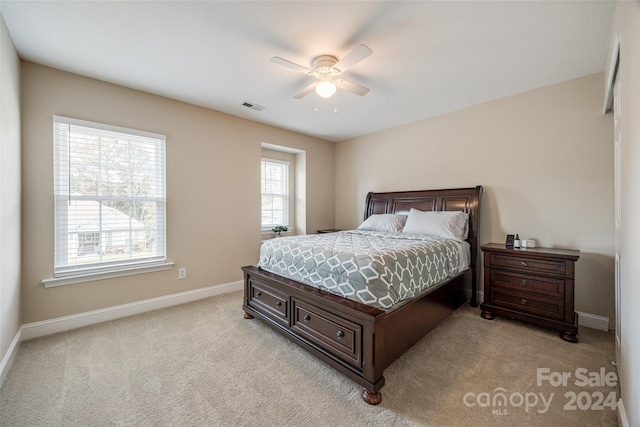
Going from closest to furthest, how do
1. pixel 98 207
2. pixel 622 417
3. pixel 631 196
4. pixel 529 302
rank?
pixel 631 196, pixel 622 417, pixel 529 302, pixel 98 207

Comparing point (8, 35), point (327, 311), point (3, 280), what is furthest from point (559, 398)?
point (8, 35)

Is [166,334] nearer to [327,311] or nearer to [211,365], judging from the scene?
[211,365]

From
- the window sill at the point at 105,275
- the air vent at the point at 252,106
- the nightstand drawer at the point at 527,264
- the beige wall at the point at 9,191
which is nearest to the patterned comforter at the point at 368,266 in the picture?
the nightstand drawer at the point at 527,264

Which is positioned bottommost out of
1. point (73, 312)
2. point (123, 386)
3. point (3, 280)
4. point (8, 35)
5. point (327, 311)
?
point (123, 386)

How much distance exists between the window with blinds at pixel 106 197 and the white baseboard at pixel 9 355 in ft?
1.92

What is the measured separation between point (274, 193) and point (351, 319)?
11.0ft

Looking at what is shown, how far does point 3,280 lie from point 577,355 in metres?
4.48

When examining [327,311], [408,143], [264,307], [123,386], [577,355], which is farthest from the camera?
[408,143]

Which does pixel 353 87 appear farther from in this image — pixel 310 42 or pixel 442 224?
pixel 442 224

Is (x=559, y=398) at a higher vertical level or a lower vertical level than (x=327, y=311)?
lower

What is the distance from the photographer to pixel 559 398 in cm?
168

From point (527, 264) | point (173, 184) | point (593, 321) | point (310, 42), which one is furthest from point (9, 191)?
point (593, 321)

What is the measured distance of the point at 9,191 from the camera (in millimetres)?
2057

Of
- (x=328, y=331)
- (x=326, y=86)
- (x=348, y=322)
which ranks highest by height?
(x=326, y=86)
